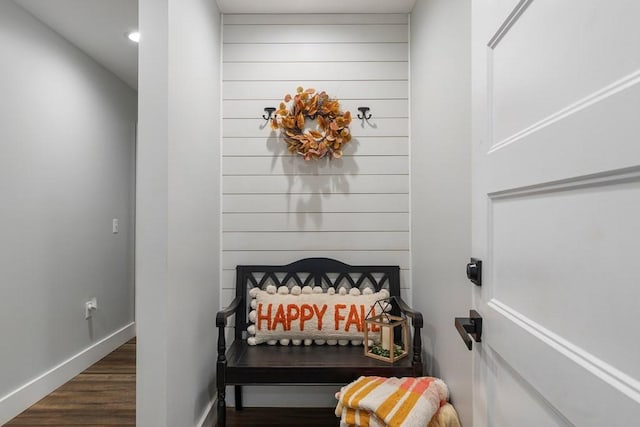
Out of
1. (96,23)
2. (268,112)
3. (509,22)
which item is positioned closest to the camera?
(509,22)

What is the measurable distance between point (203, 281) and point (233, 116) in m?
1.06

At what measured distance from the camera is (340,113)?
2150 mm

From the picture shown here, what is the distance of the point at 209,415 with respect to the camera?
1.90 metres

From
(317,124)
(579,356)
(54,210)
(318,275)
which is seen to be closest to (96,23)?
(54,210)

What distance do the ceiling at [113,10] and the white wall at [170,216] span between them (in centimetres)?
49

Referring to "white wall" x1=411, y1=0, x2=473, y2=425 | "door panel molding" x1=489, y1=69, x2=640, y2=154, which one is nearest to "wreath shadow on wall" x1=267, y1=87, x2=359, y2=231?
"white wall" x1=411, y1=0, x2=473, y2=425

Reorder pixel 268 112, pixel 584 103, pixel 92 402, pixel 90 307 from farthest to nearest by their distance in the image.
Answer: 1. pixel 90 307
2. pixel 92 402
3. pixel 268 112
4. pixel 584 103

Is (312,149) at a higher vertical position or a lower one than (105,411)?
higher

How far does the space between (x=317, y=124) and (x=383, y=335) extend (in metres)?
1.31

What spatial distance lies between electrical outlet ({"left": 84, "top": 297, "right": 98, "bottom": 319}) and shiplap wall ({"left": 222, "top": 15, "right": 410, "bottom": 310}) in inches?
59.3

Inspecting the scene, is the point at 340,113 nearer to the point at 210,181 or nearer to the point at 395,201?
the point at 395,201

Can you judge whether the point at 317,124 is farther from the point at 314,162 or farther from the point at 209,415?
the point at 209,415

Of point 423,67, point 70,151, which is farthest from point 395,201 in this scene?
point 70,151

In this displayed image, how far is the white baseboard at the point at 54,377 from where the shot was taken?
80.8 inches
